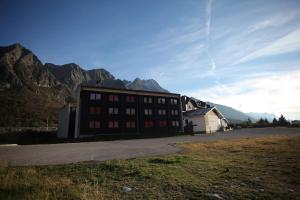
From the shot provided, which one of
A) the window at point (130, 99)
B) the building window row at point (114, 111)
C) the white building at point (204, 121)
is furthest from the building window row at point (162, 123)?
the window at point (130, 99)

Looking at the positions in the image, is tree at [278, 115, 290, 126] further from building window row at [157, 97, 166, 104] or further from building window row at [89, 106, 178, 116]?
building window row at [89, 106, 178, 116]

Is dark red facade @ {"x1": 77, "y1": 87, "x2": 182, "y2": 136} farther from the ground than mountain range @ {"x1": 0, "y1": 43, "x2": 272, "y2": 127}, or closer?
closer

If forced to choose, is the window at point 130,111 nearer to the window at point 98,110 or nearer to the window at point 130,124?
the window at point 130,124

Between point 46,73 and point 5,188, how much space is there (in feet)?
676

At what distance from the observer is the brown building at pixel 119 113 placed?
3881cm

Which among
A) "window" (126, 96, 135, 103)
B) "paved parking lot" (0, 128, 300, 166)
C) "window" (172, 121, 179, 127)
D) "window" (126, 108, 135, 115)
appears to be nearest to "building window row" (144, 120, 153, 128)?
"window" (126, 108, 135, 115)

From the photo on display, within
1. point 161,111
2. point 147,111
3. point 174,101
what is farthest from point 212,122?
point 147,111

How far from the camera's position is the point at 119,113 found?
140 ft

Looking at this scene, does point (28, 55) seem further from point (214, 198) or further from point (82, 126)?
point (214, 198)

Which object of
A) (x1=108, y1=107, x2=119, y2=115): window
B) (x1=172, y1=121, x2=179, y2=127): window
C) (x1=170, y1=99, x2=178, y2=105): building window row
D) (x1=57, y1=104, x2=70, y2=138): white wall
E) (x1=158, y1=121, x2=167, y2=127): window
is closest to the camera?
(x1=108, y1=107, x2=119, y2=115): window

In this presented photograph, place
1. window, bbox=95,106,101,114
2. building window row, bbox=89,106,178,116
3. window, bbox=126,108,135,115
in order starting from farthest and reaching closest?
1. window, bbox=126,108,135,115
2. window, bbox=95,106,101,114
3. building window row, bbox=89,106,178,116

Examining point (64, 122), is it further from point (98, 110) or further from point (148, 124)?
point (148, 124)

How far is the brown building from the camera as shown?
38.8 meters

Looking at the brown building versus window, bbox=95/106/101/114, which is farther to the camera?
window, bbox=95/106/101/114
